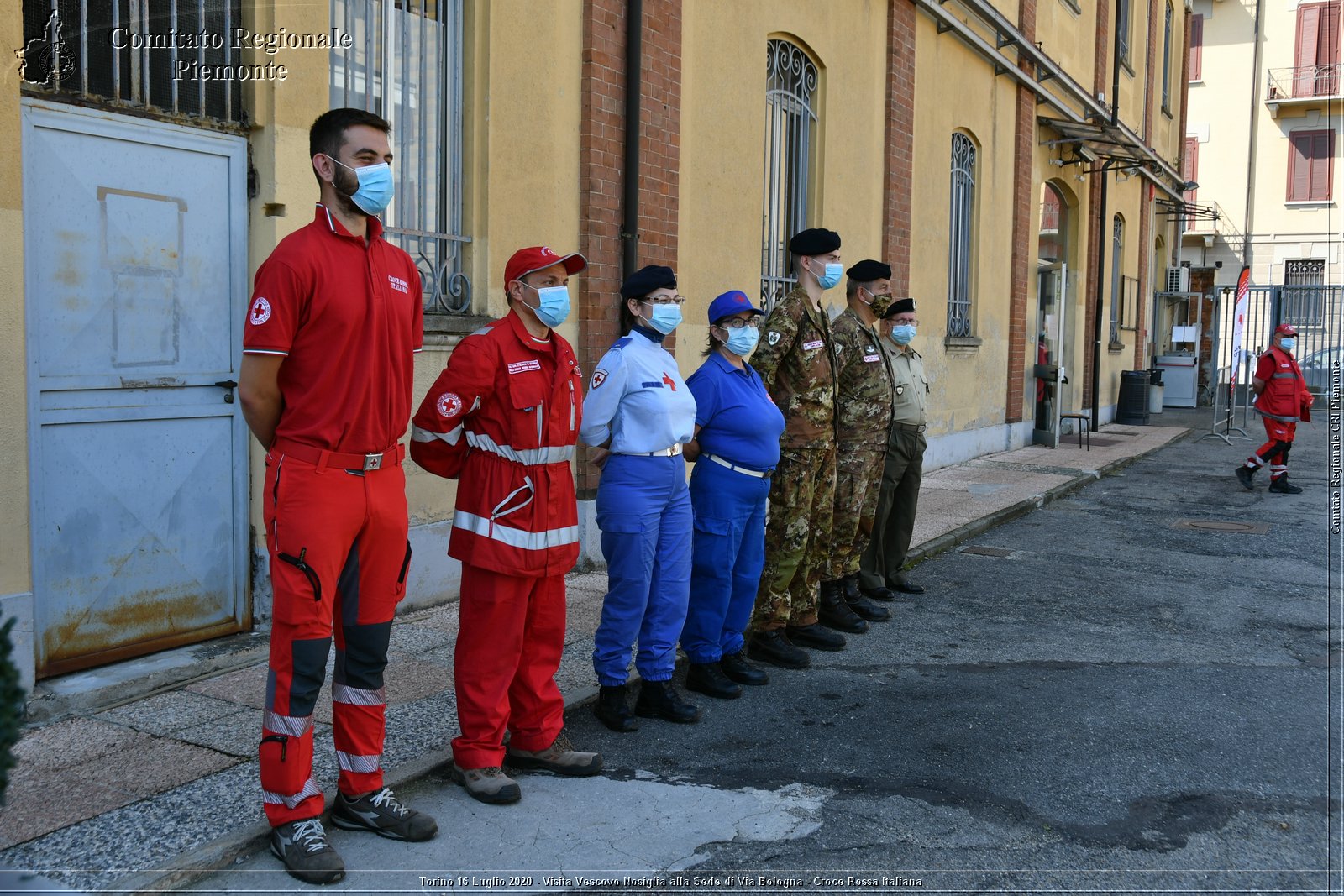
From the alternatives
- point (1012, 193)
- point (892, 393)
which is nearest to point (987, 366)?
point (1012, 193)

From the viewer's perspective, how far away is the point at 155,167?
5.29 m

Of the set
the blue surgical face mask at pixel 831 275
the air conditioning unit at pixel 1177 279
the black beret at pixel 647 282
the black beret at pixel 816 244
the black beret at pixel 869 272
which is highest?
the air conditioning unit at pixel 1177 279

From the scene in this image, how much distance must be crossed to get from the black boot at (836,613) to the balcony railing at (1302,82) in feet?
119

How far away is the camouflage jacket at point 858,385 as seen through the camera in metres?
6.89

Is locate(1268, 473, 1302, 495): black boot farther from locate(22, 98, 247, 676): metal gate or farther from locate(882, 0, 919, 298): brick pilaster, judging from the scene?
locate(22, 98, 247, 676): metal gate

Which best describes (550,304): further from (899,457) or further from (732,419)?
(899,457)

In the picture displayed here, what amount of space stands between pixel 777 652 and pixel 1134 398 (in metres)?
18.3

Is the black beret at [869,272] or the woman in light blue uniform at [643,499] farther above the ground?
the black beret at [869,272]

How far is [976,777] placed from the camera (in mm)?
4496

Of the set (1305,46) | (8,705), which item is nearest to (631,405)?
(8,705)

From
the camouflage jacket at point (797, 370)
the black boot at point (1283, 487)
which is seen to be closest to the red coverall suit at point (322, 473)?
the camouflage jacket at point (797, 370)

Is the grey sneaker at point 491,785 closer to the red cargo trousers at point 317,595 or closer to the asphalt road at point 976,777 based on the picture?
the asphalt road at point 976,777

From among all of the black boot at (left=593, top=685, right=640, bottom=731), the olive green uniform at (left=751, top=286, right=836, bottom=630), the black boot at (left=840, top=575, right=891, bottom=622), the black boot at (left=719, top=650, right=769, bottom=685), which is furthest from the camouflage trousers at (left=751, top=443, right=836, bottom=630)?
the black boot at (left=593, top=685, right=640, bottom=731)

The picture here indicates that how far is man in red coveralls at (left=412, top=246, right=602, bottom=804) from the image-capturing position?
417 cm
